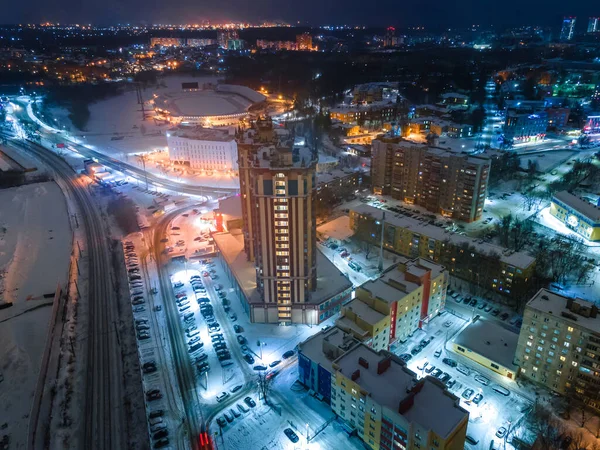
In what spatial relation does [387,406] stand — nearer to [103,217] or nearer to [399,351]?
[399,351]

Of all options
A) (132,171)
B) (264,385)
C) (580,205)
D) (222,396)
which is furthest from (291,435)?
(132,171)

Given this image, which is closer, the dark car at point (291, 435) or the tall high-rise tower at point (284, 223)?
the dark car at point (291, 435)

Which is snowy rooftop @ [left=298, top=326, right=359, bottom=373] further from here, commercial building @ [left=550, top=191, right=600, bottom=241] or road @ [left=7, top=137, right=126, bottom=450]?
commercial building @ [left=550, top=191, right=600, bottom=241]

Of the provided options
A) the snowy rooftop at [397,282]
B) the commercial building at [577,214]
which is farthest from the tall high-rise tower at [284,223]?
the commercial building at [577,214]

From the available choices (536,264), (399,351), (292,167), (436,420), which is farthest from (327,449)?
(536,264)

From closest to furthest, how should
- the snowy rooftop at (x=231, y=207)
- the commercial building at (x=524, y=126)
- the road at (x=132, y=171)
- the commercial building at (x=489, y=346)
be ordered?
the commercial building at (x=489, y=346), the snowy rooftop at (x=231, y=207), the road at (x=132, y=171), the commercial building at (x=524, y=126)

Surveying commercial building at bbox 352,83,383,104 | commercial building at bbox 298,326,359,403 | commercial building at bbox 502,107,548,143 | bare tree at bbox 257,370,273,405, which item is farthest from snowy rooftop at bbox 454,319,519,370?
commercial building at bbox 352,83,383,104

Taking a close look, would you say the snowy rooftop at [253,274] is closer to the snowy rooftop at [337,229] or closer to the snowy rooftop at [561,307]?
the snowy rooftop at [337,229]
